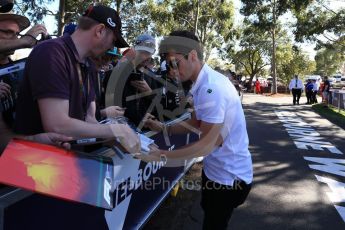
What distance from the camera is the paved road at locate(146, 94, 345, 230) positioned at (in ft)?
16.1

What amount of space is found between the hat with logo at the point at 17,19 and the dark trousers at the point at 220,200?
7.25ft

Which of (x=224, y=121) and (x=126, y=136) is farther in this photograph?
(x=224, y=121)

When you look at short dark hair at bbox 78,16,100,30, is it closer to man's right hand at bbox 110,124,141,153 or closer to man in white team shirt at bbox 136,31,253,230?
man's right hand at bbox 110,124,141,153

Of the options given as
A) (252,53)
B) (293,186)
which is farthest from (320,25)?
(252,53)

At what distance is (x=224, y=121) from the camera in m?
2.86

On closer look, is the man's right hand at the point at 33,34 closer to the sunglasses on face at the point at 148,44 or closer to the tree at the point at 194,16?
the sunglasses on face at the point at 148,44

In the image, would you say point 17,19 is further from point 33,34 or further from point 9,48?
point 9,48

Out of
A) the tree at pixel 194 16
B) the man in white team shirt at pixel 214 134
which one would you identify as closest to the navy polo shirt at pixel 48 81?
the man in white team shirt at pixel 214 134

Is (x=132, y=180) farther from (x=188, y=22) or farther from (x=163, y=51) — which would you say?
(x=188, y=22)

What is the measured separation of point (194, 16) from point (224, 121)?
30881mm

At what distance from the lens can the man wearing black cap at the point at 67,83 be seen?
203 centimetres

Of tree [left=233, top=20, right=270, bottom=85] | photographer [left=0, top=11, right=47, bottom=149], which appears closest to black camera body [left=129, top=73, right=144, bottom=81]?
photographer [left=0, top=11, right=47, bottom=149]

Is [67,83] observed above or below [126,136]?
above

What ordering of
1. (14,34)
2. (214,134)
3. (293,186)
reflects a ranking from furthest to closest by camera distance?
(293,186), (14,34), (214,134)
